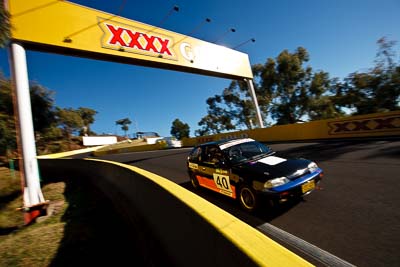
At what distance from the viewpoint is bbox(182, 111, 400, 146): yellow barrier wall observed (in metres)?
11.1

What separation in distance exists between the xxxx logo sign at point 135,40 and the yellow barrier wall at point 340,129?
7437 millimetres

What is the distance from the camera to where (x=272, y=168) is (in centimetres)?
409

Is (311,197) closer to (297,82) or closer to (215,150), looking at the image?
(215,150)

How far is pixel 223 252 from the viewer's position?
1642 mm

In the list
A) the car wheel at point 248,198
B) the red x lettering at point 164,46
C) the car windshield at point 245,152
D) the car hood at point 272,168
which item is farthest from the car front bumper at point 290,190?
the red x lettering at point 164,46

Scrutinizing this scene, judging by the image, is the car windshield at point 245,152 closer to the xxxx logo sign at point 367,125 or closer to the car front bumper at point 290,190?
the car front bumper at point 290,190

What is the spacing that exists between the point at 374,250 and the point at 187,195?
2.31 m

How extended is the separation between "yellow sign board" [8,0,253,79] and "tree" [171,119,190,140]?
3310 inches

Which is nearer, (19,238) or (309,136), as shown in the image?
(19,238)

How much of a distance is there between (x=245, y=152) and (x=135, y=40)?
11386 mm

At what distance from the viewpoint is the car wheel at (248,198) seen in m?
4.03

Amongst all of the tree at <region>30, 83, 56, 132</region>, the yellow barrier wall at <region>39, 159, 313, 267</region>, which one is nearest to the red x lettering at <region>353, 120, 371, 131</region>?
the yellow barrier wall at <region>39, 159, 313, 267</region>

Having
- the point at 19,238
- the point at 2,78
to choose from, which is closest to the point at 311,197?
the point at 19,238

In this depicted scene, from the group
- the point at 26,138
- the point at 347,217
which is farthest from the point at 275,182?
the point at 26,138
